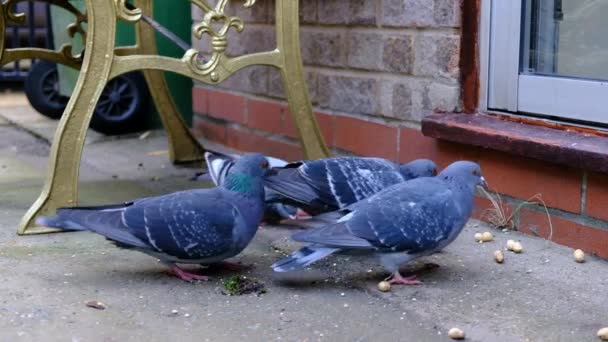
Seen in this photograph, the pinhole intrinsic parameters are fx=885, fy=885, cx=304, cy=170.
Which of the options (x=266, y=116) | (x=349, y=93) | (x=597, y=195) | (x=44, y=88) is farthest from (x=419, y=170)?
(x=44, y=88)

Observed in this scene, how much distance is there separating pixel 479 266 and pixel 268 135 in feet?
6.70

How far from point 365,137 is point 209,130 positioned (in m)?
1.69

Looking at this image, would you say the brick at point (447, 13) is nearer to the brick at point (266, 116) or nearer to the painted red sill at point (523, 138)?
the painted red sill at point (523, 138)

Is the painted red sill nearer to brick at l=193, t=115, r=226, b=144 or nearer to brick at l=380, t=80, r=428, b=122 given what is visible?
brick at l=380, t=80, r=428, b=122

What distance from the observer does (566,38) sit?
11.5 feet

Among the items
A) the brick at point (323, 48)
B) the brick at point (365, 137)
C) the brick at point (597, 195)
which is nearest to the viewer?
the brick at point (597, 195)

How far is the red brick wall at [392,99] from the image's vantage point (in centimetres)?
334

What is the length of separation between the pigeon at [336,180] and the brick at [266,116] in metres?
1.37

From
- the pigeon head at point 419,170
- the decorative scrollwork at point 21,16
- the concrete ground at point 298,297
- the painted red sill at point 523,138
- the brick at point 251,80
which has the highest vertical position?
the decorative scrollwork at point 21,16

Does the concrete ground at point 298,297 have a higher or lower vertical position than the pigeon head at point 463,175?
lower

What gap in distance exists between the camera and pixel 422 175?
11.3ft

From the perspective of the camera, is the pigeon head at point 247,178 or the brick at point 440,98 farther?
the brick at point 440,98

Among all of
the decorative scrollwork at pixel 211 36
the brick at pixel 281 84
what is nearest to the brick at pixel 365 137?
the brick at pixel 281 84

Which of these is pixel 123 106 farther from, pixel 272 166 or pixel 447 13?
pixel 447 13
